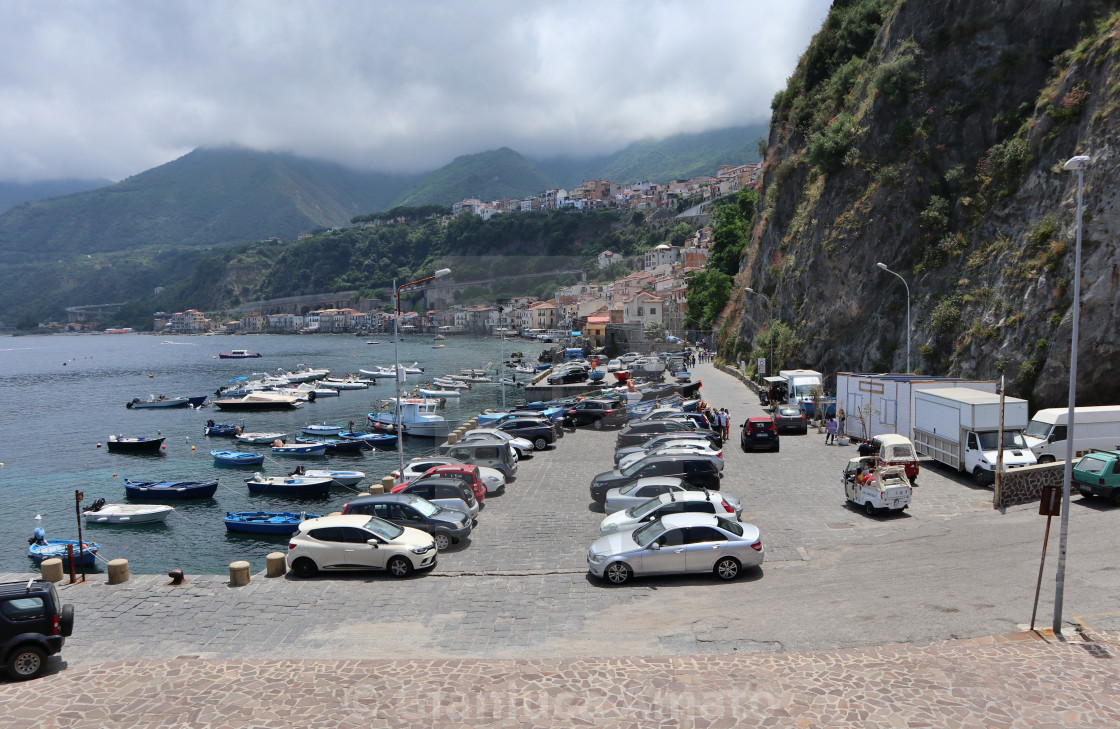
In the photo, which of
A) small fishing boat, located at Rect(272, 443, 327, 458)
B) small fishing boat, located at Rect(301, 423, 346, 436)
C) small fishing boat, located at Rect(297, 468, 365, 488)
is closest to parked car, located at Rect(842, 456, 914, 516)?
small fishing boat, located at Rect(297, 468, 365, 488)

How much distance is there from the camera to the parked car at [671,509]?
1480 cm

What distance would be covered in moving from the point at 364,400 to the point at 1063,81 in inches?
2423

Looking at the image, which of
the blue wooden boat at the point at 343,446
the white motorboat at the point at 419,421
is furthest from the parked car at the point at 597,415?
the blue wooden boat at the point at 343,446

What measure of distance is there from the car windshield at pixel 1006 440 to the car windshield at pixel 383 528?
52.4ft

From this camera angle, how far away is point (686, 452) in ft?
67.3

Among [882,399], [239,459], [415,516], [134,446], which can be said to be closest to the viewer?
[415,516]

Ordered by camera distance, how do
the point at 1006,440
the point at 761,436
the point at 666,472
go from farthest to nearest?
the point at 761,436, the point at 666,472, the point at 1006,440

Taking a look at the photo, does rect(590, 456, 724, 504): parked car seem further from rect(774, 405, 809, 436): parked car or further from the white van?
rect(774, 405, 809, 436): parked car

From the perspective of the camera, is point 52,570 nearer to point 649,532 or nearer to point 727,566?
point 649,532

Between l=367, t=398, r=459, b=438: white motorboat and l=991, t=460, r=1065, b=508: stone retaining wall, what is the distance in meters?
35.1

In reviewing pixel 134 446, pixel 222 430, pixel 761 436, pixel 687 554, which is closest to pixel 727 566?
pixel 687 554

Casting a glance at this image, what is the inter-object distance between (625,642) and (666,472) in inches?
385

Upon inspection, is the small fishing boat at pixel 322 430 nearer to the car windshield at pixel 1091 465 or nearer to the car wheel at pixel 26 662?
the car wheel at pixel 26 662

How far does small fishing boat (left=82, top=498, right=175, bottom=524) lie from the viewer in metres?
29.4
